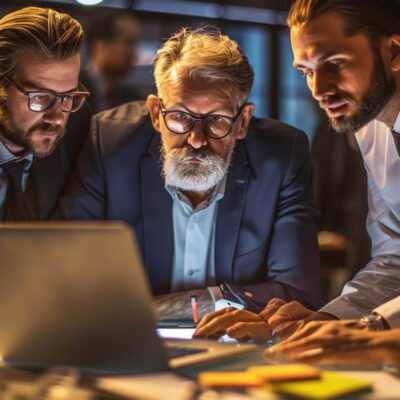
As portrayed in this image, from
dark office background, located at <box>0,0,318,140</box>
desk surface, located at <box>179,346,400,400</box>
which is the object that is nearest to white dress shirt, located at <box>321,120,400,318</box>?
desk surface, located at <box>179,346,400,400</box>

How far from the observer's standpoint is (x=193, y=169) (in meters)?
2.25

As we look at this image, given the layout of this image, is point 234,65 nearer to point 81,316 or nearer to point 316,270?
point 316,270

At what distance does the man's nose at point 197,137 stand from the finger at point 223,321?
0.73 m

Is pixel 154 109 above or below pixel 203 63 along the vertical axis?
below

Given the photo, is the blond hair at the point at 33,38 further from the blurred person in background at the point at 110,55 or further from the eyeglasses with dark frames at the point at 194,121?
the blurred person in background at the point at 110,55

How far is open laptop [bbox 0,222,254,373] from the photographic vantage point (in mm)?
1022

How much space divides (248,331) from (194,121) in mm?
853

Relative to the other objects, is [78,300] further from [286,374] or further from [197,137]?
[197,137]

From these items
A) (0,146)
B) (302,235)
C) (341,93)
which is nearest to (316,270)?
(302,235)

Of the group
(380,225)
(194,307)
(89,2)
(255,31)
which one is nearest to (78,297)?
(194,307)

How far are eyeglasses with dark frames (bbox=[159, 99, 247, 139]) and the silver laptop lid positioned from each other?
116 centimetres

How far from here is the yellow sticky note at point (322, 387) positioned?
94 cm

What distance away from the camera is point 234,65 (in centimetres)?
232

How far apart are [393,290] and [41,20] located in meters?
1.32
